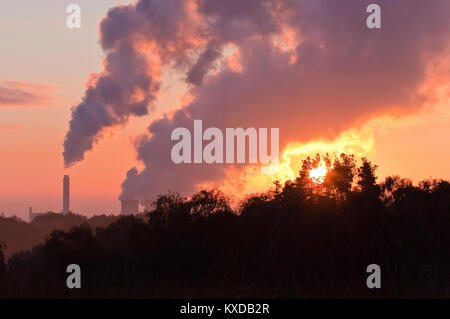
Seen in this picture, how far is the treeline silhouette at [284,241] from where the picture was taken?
3538 cm

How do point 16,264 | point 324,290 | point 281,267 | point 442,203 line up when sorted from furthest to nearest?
1. point 16,264
2. point 442,203
3. point 281,267
4. point 324,290

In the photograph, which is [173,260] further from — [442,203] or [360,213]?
[442,203]

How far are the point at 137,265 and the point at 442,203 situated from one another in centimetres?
2071

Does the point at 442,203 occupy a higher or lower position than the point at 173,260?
higher

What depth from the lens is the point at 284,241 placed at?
3894 centimetres

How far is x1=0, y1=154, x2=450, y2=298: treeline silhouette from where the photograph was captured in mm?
35375

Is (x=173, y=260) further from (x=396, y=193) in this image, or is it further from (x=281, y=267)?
(x=396, y=193)

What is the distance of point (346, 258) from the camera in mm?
37719

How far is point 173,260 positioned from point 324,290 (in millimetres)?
11567
